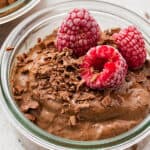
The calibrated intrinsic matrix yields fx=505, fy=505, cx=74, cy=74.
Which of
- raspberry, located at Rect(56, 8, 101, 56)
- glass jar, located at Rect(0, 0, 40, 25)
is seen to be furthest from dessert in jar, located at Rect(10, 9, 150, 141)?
glass jar, located at Rect(0, 0, 40, 25)

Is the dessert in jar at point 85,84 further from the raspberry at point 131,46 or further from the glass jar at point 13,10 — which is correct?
the glass jar at point 13,10

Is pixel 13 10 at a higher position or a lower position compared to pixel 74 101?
higher

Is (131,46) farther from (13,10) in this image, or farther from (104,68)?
(13,10)

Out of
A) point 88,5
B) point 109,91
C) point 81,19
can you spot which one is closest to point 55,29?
point 88,5

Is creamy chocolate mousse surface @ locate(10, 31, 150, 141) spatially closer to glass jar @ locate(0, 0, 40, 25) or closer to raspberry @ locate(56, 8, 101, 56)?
raspberry @ locate(56, 8, 101, 56)

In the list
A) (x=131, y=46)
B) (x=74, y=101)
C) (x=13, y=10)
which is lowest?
(x=74, y=101)

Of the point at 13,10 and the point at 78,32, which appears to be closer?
the point at 78,32

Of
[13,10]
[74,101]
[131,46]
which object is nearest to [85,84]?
[74,101]

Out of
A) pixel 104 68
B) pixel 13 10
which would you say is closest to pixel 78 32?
pixel 104 68
